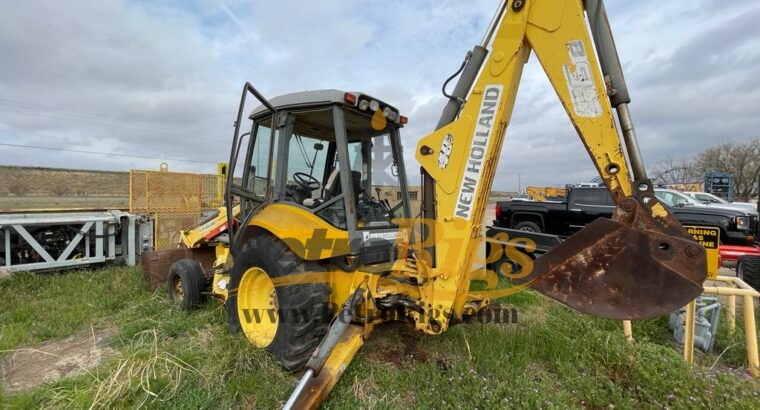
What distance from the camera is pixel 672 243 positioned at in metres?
1.99

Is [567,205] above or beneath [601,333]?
above

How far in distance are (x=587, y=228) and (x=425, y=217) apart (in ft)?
3.34

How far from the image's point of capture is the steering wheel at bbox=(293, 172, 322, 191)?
3571 mm

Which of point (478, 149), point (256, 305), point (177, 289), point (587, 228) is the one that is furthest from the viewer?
point (177, 289)

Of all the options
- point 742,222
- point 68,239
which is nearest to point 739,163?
point 742,222

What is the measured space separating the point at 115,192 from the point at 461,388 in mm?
33201

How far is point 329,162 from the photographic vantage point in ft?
12.4

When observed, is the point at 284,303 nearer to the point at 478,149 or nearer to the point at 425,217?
the point at 425,217

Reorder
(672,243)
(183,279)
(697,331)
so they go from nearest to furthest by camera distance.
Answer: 1. (672,243)
2. (697,331)
3. (183,279)

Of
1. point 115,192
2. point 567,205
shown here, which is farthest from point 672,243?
point 115,192

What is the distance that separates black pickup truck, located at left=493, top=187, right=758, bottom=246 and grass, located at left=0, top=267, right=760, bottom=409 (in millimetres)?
4668

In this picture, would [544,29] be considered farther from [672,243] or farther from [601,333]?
[601,333]

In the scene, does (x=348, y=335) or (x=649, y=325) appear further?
(x=649, y=325)

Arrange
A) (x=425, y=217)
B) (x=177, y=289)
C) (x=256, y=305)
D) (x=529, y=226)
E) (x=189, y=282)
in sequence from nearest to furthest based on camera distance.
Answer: (x=425, y=217)
(x=256, y=305)
(x=189, y=282)
(x=177, y=289)
(x=529, y=226)
